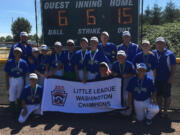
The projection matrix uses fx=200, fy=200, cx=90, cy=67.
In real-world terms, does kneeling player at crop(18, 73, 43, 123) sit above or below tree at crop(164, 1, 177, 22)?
below

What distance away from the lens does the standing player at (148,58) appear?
4543mm

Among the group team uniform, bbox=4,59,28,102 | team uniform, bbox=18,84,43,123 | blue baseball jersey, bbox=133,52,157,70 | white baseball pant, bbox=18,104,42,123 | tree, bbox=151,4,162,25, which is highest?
tree, bbox=151,4,162,25

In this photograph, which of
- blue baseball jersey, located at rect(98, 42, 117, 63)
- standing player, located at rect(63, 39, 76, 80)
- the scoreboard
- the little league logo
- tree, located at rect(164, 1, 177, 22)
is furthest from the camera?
tree, located at rect(164, 1, 177, 22)

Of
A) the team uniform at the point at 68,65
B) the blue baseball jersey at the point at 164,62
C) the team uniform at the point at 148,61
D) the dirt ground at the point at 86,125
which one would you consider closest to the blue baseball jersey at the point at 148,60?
the team uniform at the point at 148,61

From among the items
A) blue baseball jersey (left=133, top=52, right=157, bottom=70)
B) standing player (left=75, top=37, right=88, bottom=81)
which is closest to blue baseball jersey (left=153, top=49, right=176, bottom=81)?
blue baseball jersey (left=133, top=52, right=157, bottom=70)

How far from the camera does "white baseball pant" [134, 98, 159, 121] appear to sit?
4.33 metres

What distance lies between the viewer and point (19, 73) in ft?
16.1

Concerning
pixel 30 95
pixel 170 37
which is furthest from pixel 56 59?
pixel 170 37

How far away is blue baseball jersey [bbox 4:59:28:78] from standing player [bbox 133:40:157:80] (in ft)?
8.99

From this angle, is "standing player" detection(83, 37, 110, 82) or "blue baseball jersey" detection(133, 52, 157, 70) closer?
"blue baseball jersey" detection(133, 52, 157, 70)

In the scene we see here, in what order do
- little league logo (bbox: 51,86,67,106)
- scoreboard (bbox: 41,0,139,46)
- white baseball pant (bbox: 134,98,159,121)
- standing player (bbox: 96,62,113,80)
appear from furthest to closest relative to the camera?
1. scoreboard (bbox: 41,0,139,46)
2. little league logo (bbox: 51,86,67,106)
3. standing player (bbox: 96,62,113,80)
4. white baseball pant (bbox: 134,98,159,121)

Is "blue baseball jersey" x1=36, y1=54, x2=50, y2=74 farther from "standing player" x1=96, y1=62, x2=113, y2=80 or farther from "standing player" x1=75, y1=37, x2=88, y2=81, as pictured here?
"standing player" x1=96, y1=62, x2=113, y2=80

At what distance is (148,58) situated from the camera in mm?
4570

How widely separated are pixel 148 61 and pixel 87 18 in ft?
10.3
